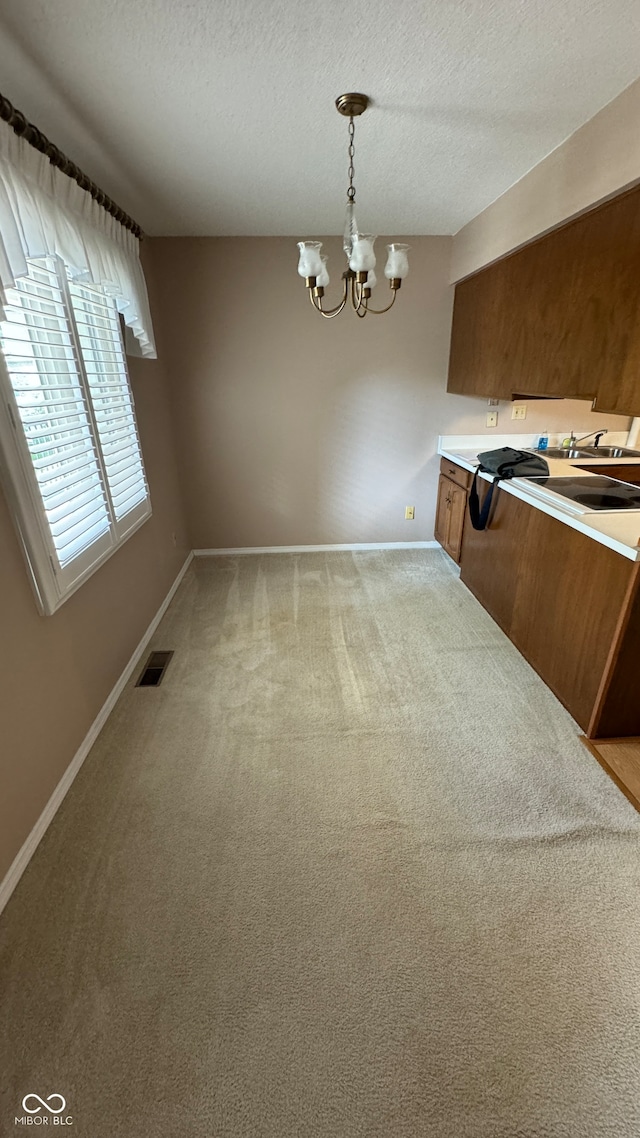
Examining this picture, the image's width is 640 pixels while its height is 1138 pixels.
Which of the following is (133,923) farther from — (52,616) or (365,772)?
(52,616)

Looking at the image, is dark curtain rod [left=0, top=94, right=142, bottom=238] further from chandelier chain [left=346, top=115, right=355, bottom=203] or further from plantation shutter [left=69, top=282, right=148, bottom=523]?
chandelier chain [left=346, top=115, right=355, bottom=203]

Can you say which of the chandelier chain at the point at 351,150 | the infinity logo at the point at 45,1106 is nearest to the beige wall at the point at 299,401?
the chandelier chain at the point at 351,150

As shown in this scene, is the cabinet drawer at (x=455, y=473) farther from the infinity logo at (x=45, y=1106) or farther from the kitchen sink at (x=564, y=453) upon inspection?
the infinity logo at (x=45, y=1106)

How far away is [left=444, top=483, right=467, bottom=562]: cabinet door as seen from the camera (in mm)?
3238

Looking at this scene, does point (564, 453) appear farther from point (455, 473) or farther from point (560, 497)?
point (560, 497)

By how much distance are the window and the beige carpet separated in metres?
0.90

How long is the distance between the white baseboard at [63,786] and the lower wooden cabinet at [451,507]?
2286 millimetres

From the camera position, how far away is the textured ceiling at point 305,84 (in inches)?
47.9

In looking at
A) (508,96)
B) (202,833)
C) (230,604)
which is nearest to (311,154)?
(508,96)

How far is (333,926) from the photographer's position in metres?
1.31

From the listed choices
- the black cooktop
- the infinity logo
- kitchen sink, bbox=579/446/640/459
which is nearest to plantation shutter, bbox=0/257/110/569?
the infinity logo

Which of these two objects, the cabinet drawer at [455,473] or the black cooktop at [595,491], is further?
the cabinet drawer at [455,473]

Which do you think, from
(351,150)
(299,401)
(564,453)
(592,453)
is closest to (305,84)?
(351,150)

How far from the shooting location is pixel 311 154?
77.6 inches
